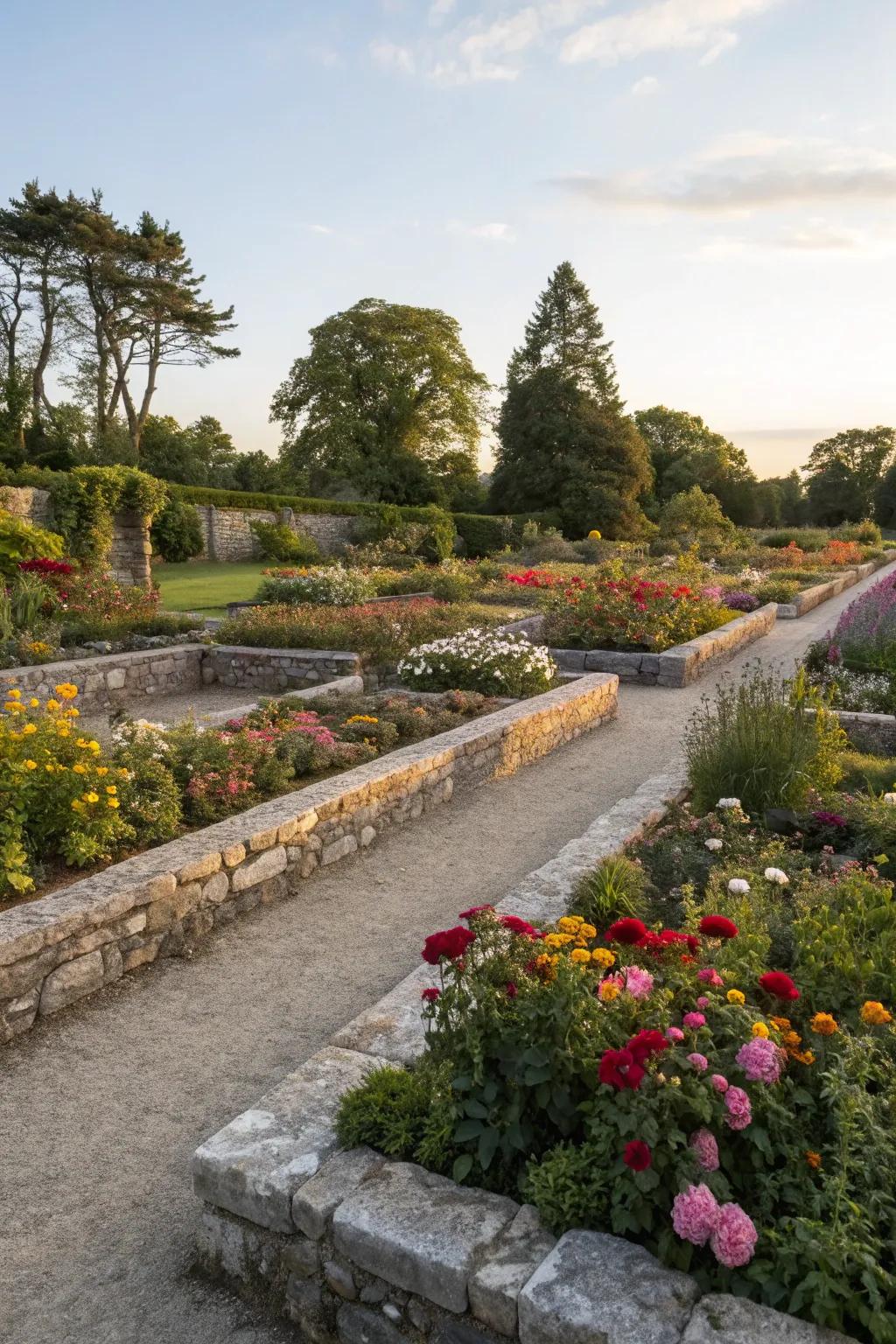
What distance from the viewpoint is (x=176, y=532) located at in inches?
909

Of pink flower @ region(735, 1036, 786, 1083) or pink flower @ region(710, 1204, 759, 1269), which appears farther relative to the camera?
pink flower @ region(735, 1036, 786, 1083)

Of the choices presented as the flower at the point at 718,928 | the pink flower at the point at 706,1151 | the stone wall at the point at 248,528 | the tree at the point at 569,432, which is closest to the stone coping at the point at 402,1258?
the pink flower at the point at 706,1151

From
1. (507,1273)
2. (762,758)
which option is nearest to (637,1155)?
(507,1273)

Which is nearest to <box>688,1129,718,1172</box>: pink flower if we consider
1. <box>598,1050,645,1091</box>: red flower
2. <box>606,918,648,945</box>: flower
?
<box>598,1050,645,1091</box>: red flower

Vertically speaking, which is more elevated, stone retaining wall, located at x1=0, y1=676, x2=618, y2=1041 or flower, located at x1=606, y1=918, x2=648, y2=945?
flower, located at x1=606, y1=918, x2=648, y2=945

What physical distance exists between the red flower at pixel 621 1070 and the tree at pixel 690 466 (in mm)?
40103

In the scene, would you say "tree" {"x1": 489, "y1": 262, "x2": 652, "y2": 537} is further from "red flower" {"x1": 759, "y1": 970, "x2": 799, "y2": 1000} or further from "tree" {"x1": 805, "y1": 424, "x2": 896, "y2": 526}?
"red flower" {"x1": 759, "y1": 970, "x2": 799, "y2": 1000}

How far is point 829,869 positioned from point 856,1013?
157cm

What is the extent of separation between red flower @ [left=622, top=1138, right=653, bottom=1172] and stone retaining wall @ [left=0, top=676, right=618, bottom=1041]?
238cm

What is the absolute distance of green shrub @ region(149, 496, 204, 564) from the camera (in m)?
22.8

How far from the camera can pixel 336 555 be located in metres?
25.4

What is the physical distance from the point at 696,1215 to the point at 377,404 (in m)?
37.1

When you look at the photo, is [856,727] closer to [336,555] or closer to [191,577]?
[191,577]

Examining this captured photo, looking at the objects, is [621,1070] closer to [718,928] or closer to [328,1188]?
[718,928]
